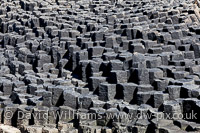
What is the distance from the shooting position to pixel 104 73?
9961 millimetres

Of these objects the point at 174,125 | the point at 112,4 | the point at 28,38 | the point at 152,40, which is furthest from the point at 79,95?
the point at 112,4

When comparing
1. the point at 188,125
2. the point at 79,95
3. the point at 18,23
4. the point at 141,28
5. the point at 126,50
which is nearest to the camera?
the point at 188,125

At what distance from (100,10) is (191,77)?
6232 millimetres

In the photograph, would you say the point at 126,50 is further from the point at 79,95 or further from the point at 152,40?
the point at 79,95

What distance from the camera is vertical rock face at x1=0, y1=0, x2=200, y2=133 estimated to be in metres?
8.44

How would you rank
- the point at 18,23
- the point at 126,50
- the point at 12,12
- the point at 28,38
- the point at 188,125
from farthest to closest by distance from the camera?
the point at 12,12
the point at 18,23
the point at 28,38
the point at 126,50
the point at 188,125

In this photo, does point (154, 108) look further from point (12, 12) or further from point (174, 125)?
point (12, 12)

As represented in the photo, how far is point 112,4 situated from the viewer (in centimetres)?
1628

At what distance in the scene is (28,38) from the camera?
513 inches

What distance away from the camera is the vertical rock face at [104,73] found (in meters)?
8.44

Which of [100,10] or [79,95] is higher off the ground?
[100,10]

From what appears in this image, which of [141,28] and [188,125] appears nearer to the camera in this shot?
[188,125]

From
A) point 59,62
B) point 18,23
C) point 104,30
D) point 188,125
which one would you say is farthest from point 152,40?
point 18,23

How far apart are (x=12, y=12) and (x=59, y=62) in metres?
5.64
